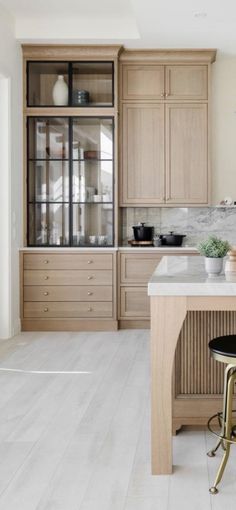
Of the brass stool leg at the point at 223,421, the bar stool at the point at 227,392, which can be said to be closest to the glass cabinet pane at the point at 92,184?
the brass stool leg at the point at 223,421

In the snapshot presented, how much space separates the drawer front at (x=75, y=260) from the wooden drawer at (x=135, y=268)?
0.52 ft

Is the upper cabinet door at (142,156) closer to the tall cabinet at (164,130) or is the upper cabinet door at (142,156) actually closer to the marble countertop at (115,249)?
the tall cabinet at (164,130)

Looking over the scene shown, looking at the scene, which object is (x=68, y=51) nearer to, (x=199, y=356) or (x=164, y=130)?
(x=164, y=130)

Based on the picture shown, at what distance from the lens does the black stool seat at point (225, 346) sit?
94.0 inches

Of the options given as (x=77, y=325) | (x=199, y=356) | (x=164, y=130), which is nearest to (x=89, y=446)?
(x=199, y=356)

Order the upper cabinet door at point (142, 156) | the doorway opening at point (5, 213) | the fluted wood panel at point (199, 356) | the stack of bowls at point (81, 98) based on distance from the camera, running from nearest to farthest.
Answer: the fluted wood panel at point (199, 356) < the doorway opening at point (5, 213) < the stack of bowls at point (81, 98) < the upper cabinet door at point (142, 156)

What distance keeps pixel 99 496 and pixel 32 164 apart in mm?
4198

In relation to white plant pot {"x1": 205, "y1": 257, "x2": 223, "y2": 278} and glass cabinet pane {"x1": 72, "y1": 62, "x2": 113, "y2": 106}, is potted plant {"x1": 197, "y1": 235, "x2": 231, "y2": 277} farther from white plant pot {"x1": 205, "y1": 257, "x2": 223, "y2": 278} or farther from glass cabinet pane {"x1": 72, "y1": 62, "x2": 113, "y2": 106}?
glass cabinet pane {"x1": 72, "y1": 62, "x2": 113, "y2": 106}

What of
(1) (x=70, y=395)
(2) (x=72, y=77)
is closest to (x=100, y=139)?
(2) (x=72, y=77)

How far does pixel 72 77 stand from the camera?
592 cm

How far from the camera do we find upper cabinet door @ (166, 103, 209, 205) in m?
5.95

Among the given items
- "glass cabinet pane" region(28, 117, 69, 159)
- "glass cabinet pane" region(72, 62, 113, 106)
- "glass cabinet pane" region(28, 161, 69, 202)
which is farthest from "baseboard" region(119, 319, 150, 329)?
"glass cabinet pane" region(72, 62, 113, 106)

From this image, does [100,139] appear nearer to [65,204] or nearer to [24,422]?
[65,204]

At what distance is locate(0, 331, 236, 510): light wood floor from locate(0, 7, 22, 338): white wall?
3.55 feet
